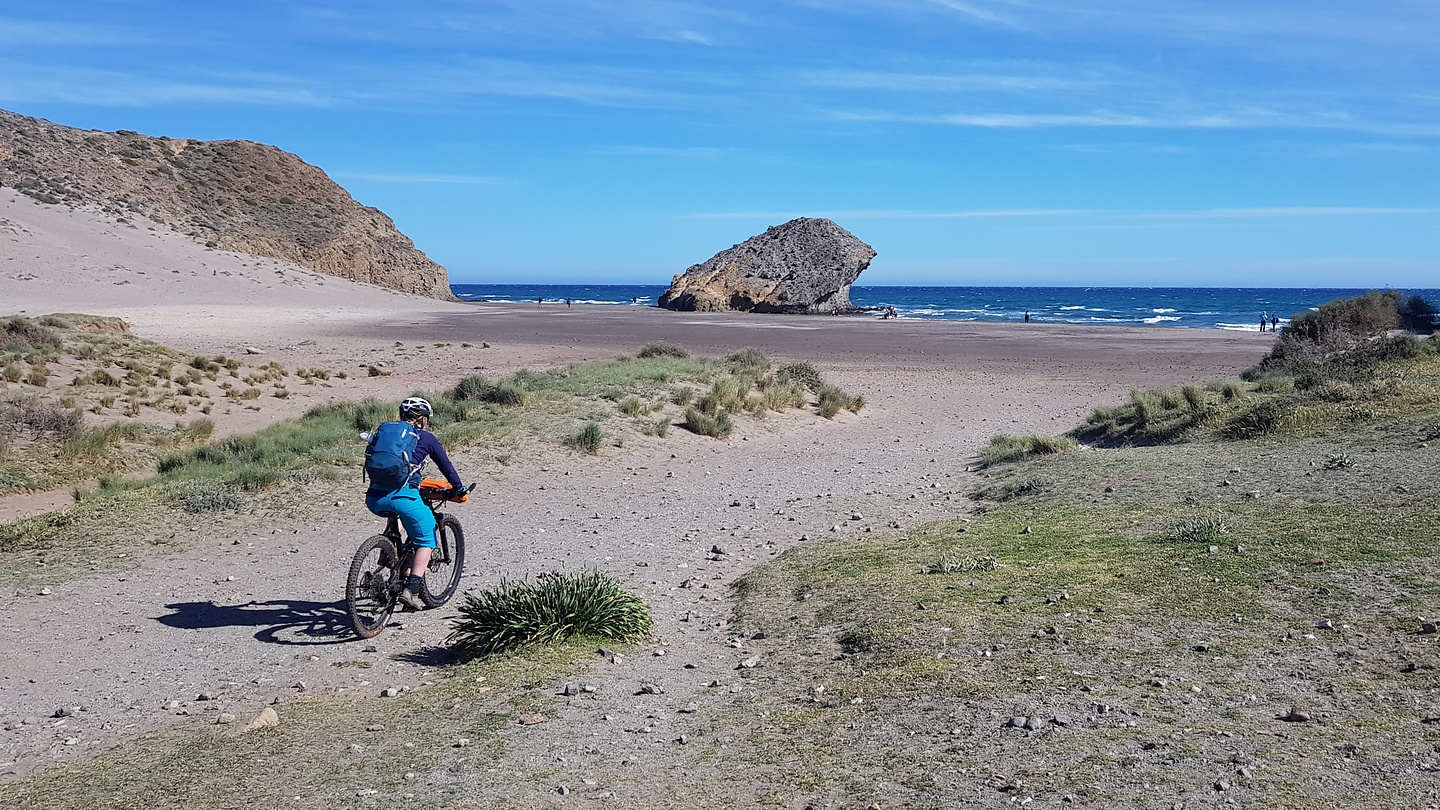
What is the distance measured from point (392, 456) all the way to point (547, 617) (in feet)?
4.80

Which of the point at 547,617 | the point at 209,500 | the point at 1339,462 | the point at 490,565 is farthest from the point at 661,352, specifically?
the point at 547,617

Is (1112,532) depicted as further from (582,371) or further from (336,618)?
(582,371)

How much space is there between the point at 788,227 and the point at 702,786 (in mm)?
86181

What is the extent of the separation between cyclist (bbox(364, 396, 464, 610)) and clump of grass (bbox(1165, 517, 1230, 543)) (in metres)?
5.26

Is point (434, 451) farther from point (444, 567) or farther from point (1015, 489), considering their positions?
point (1015, 489)

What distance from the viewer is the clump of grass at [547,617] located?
6.68m

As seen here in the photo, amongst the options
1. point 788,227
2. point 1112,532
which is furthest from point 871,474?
point 788,227

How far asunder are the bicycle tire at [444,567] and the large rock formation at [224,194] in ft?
248

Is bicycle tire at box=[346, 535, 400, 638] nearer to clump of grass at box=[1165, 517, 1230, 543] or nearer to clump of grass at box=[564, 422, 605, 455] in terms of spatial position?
clump of grass at box=[1165, 517, 1230, 543]

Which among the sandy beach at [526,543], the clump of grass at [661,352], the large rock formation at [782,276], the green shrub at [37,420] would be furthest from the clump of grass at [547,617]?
the large rock formation at [782,276]

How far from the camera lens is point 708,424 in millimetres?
17750

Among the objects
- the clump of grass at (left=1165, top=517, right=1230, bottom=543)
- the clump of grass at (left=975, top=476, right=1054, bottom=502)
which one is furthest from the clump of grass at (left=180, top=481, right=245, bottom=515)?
the clump of grass at (left=1165, top=517, right=1230, bottom=543)

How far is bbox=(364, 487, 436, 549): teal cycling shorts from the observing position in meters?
7.15

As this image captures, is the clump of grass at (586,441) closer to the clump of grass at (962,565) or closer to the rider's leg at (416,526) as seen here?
the rider's leg at (416,526)
